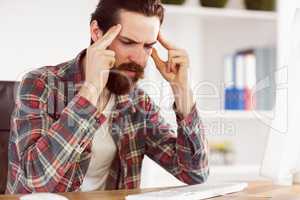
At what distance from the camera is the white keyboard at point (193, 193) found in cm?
141

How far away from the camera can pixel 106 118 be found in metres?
1.97

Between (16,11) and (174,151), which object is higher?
(16,11)

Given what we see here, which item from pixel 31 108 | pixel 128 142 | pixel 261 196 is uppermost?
pixel 31 108

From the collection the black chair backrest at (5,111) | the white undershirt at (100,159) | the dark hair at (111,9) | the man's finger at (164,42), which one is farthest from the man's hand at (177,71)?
the black chair backrest at (5,111)

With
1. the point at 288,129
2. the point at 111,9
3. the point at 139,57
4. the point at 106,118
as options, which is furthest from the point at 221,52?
the point at 288,129

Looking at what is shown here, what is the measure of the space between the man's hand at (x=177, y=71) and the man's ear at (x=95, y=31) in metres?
0.24

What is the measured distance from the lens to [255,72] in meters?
2.51

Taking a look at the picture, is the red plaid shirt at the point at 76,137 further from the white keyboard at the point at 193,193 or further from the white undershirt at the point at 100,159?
the white keyboard at the point at 193,193

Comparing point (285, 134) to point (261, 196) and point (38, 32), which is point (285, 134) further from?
point (38, 32)

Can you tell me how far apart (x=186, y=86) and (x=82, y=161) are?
0.49 metres

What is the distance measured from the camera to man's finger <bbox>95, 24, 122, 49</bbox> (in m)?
1.98

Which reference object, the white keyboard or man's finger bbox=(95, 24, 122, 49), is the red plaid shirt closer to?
man's finger bbox=(95, 24, 122, 49)

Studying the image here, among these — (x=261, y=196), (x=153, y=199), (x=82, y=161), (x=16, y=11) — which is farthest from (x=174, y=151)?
(x=16, y=11)

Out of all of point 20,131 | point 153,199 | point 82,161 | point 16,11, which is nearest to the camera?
point 153,199
